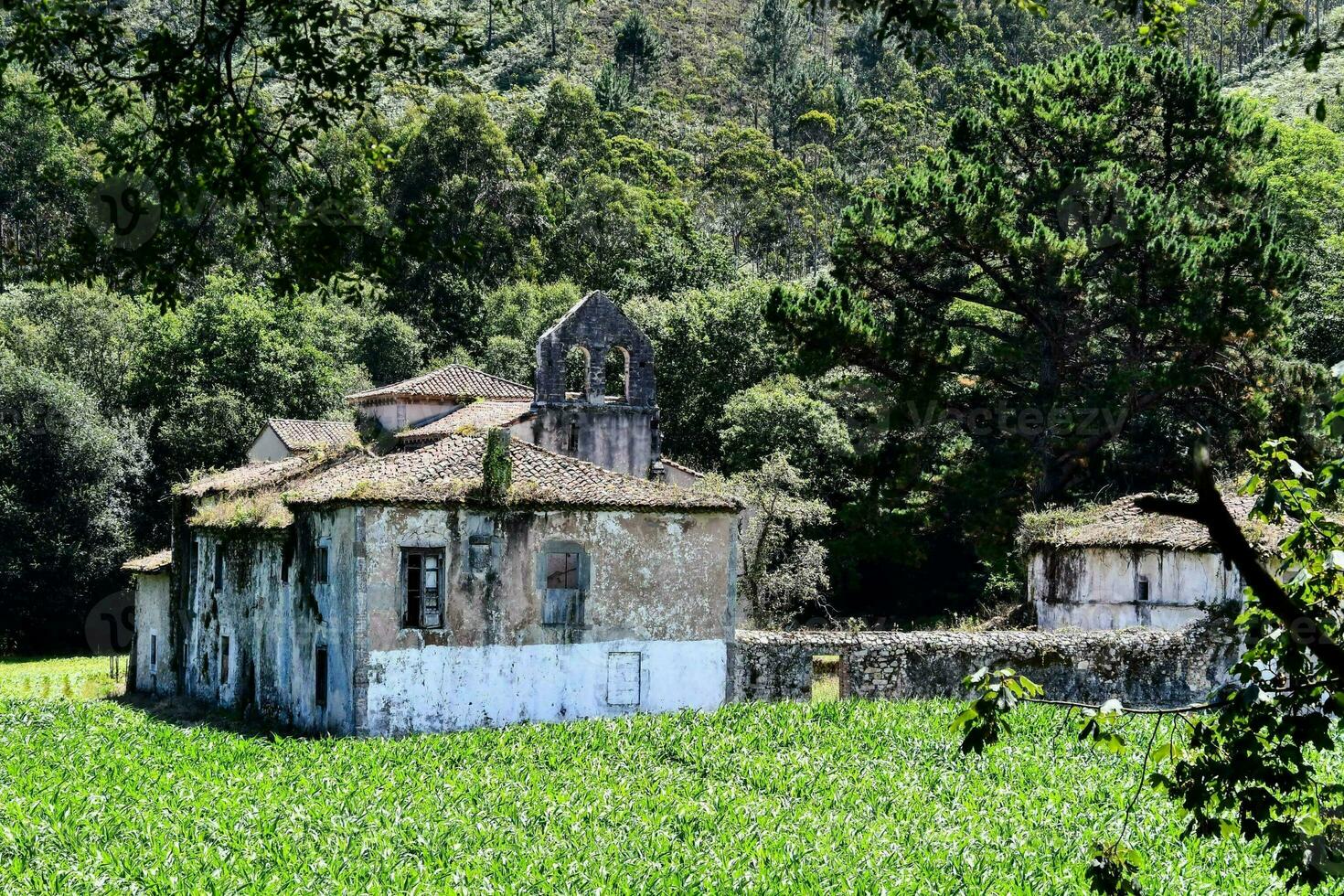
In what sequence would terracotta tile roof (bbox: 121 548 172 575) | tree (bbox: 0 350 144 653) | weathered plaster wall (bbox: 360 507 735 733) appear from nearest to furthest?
weathered plaster wall (bbox: 360 507 735 733), terracotta tile roof (bbox: 121 548 172 575), tree (bbox: 0 350 144 653)

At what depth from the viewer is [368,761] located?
2438cm

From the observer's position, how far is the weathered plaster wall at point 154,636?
42594 mm

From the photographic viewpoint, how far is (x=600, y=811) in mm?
20031

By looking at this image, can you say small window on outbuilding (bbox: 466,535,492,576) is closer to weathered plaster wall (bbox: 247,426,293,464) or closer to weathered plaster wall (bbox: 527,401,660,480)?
weathered plaster wall (bbox: 527,401,660,480)

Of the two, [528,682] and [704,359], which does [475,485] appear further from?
[704,359]

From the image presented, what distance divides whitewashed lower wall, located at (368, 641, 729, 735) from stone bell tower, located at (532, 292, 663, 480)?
11.7 metres

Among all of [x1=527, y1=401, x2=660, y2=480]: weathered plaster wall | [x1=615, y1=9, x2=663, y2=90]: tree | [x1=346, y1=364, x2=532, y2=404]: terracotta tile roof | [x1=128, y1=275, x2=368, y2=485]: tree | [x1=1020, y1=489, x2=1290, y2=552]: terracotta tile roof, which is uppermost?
[x1=615, y1=9, x2=663, y2=90]: tree

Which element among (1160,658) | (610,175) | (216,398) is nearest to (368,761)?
(1160,658)

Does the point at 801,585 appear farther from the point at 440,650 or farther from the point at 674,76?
the point at 674,76

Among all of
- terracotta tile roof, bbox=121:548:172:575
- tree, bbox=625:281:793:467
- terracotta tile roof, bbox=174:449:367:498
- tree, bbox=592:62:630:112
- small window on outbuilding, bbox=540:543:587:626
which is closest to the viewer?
small window on outbuilding, bbox=540:543:587:626

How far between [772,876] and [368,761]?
9836mm

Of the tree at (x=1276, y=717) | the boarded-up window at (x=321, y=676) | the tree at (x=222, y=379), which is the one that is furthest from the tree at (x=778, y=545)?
the tree at (x=1276, y=717)

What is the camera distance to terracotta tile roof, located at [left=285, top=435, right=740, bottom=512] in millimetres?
30547

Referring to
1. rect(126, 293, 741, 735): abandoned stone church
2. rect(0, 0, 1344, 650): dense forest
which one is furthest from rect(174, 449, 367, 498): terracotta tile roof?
rect(0, 0, 1344, 650): dense forest
